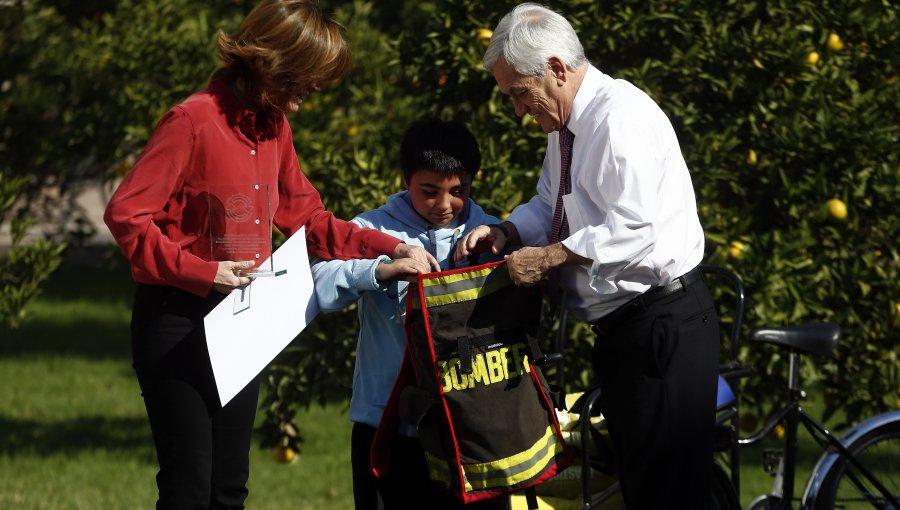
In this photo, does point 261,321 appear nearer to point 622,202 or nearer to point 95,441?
point 622,202

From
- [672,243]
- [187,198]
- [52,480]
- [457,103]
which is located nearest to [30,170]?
[52,480]

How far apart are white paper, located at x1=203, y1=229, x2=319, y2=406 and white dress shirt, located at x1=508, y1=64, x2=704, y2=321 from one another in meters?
0.67

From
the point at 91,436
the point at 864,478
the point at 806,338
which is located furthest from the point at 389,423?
the point at 91,436

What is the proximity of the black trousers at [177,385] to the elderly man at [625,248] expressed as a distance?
71cm

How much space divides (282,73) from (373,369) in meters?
0.81

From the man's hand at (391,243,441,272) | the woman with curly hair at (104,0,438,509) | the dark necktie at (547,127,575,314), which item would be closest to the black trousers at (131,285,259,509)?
the woman with curly hair at (104,0,438,509)

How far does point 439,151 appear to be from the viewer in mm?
3320

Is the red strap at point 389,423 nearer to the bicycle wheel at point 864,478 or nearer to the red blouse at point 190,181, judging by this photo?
the red blouse at point 190,181

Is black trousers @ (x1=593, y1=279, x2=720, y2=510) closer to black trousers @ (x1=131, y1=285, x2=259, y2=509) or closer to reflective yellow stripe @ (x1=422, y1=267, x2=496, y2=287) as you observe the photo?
reflective yellow stripe @ (x1=422, y1=267, x2=496, y2=287)

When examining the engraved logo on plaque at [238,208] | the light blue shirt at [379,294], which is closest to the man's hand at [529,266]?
the light blue shirt at [379,294]

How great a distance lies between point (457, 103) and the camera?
5191mm

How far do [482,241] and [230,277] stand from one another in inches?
26.8

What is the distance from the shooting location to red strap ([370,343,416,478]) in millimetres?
3217

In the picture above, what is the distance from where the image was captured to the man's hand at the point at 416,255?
3186 mm
